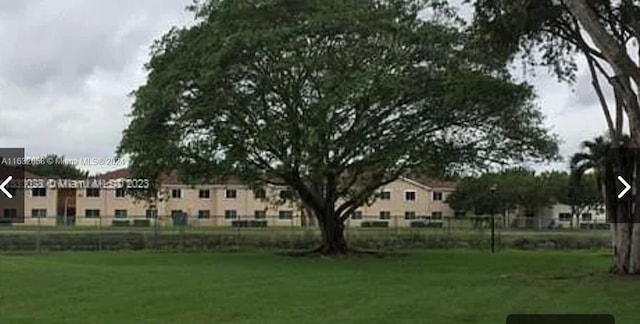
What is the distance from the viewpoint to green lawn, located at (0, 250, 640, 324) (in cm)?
1555

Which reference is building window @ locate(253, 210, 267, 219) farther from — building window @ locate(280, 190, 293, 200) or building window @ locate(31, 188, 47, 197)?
building window @ locate(280, 190, 293, 200)

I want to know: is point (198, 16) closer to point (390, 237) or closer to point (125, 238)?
point (125, 238)

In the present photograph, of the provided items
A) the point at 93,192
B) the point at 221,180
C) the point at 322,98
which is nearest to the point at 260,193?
the point at 221,180

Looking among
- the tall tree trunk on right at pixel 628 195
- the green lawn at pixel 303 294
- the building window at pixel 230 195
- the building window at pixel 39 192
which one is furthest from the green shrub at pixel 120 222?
the tall tree trunk on right at pixel 628 195

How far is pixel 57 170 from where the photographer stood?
355ft

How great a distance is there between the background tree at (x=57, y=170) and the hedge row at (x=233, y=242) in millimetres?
57280

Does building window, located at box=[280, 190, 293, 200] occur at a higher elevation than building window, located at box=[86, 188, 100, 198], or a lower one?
lower

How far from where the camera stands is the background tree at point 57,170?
104 m

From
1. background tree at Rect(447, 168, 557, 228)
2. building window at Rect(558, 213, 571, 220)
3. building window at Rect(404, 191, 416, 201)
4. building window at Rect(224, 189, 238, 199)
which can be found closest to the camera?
background tree at Rect(447, 168, 557, 228)

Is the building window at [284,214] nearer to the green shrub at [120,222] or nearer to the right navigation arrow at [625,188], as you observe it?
the green shrub at [120,222]

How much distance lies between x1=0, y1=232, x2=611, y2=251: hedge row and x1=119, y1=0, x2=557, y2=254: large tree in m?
7.81

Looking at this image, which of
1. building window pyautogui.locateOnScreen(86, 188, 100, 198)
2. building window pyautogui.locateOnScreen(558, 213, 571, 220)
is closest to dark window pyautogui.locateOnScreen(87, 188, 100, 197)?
building window pyautogui.locateOnScreen(86, 188, 100, 198)

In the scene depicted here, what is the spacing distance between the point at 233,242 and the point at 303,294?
2905cm

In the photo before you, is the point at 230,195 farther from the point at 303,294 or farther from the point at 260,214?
the point at 303,294
